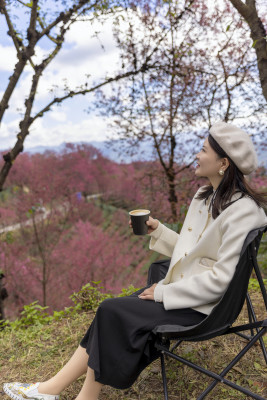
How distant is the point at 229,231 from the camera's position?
1.63m

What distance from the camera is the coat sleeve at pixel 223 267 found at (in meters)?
1.60

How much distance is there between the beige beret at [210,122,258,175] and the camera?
1731 mm

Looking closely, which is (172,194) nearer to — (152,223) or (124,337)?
(152,223)

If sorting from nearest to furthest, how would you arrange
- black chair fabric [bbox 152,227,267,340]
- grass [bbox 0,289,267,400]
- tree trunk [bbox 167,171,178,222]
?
black chair fabric [bbox 152,227,267,340], grass [bbox 0,289,267,400], tree trunk [bbox 167,171,178,222]

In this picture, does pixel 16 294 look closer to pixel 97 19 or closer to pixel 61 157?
pixel 97 19

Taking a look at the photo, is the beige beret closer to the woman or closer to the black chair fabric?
the woman

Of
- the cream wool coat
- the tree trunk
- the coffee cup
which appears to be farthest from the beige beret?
the tree trunk

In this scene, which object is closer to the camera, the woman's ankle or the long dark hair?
the long dark hair

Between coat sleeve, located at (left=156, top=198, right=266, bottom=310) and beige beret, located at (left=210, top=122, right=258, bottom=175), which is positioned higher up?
beige beret, located at (left=210, top=122, right=258, bottom=175)

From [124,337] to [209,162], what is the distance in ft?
3.10

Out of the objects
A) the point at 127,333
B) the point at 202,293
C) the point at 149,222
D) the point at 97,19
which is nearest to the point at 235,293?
the point at 202,293

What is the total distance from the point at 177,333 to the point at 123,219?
16.8 metres

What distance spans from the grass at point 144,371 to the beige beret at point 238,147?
1.30m

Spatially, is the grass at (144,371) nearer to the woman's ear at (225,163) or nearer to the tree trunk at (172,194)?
the woman's ear at (225,163)
